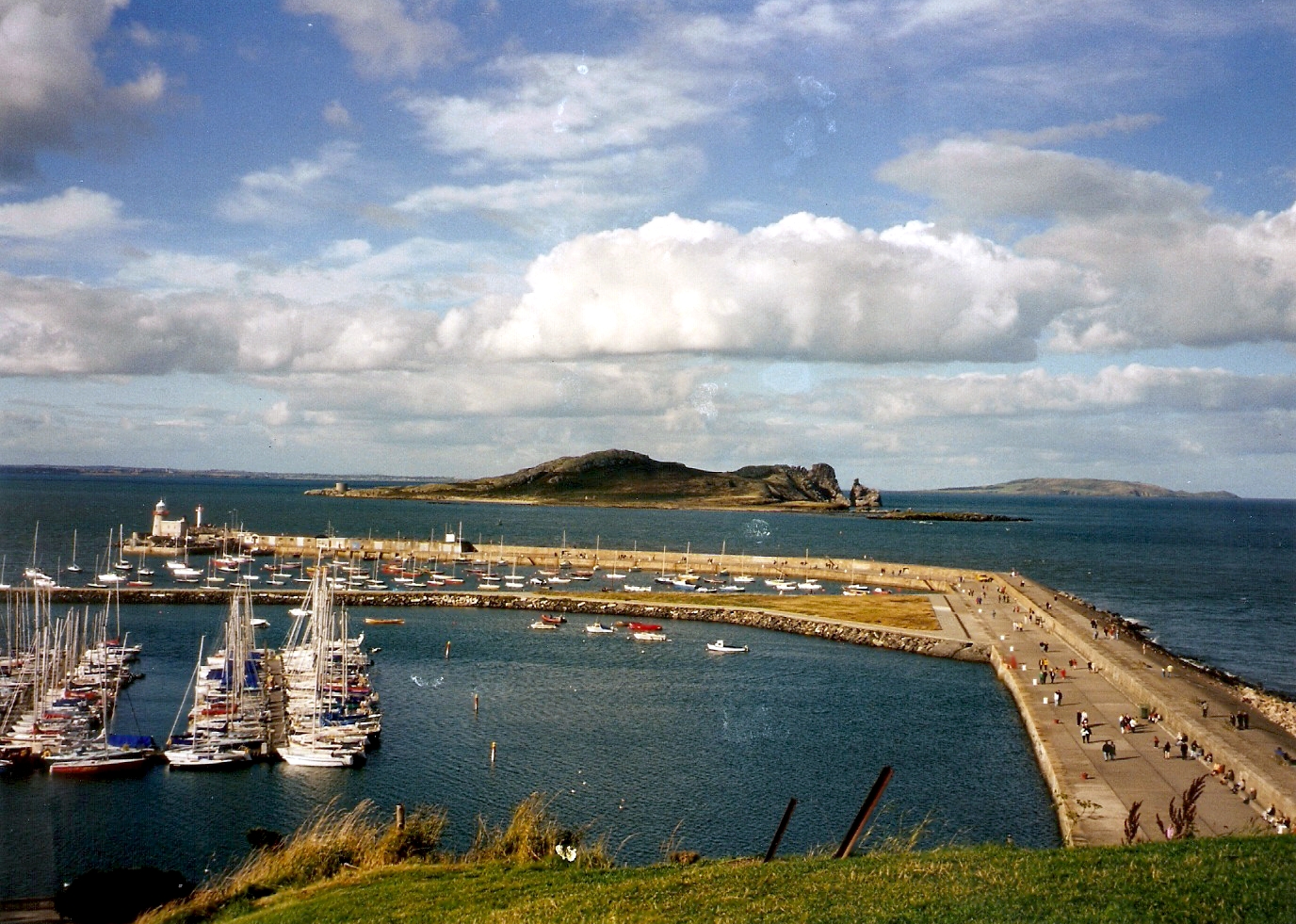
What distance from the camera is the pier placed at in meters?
33.5

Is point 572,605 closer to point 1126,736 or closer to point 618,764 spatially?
point 618,764

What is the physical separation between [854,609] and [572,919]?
255 ft

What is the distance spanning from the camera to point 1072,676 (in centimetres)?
5788

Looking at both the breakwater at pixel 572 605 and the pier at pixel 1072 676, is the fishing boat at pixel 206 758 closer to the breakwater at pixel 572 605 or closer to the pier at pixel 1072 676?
the pier at pixel 1072 676

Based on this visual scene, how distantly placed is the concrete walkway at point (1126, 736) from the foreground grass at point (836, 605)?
277 inches

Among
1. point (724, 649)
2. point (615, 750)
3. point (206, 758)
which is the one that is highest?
point (724, 649)

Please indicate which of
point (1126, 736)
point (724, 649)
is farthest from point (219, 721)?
point (1126, 736)

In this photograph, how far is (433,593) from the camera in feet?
320

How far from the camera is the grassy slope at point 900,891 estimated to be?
13055 millimetres

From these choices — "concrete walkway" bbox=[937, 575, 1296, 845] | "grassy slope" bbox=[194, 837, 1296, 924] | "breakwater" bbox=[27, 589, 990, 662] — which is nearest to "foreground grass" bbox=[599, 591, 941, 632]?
"breakwater" bbox=[27, 589, 990, 662]

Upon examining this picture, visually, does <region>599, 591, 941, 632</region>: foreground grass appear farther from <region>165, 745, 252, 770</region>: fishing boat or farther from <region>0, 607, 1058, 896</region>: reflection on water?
<region>165, 745, 252, 770</region>: fishing boat

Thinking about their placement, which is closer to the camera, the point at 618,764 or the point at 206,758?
the point at 206,758

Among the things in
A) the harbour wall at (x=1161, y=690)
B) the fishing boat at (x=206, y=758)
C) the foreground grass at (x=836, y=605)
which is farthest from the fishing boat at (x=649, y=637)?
the fishing boat at (x=206, y=758)

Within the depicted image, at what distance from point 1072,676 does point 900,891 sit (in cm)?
4900
